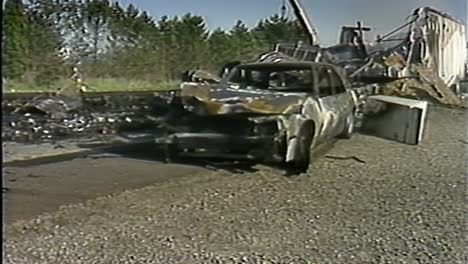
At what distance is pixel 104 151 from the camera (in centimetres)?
942

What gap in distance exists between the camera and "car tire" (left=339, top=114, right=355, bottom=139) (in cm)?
1067

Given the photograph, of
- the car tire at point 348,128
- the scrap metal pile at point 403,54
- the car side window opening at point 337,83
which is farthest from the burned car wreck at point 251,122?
the scrap metal pile at point 403,54

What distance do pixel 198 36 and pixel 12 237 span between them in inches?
640

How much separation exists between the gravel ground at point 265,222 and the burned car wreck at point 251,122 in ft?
1.16

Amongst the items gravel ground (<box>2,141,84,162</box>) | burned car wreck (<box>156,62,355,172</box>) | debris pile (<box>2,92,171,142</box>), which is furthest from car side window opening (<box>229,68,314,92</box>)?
gravel ground (<box>2,141,84,162</box>)

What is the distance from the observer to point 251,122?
26.4 ft

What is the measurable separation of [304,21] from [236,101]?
Answer: 10.8 m

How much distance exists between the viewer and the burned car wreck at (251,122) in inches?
311

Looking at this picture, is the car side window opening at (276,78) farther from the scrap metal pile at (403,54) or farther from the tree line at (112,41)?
the scrap metal pile at (403,54)

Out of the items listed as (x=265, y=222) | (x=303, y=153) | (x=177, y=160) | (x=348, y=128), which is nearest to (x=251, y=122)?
(x=303, y=153)

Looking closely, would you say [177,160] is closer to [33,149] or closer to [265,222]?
[33,149]

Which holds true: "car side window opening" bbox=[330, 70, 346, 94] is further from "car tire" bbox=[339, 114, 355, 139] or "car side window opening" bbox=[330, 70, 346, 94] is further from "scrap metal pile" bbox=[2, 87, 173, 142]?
"scrap metal pile" bbox=[2, 87, 173, 142]

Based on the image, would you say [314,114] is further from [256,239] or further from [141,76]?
[141,76]

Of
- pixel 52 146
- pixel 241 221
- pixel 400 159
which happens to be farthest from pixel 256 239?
pixel 52 146
